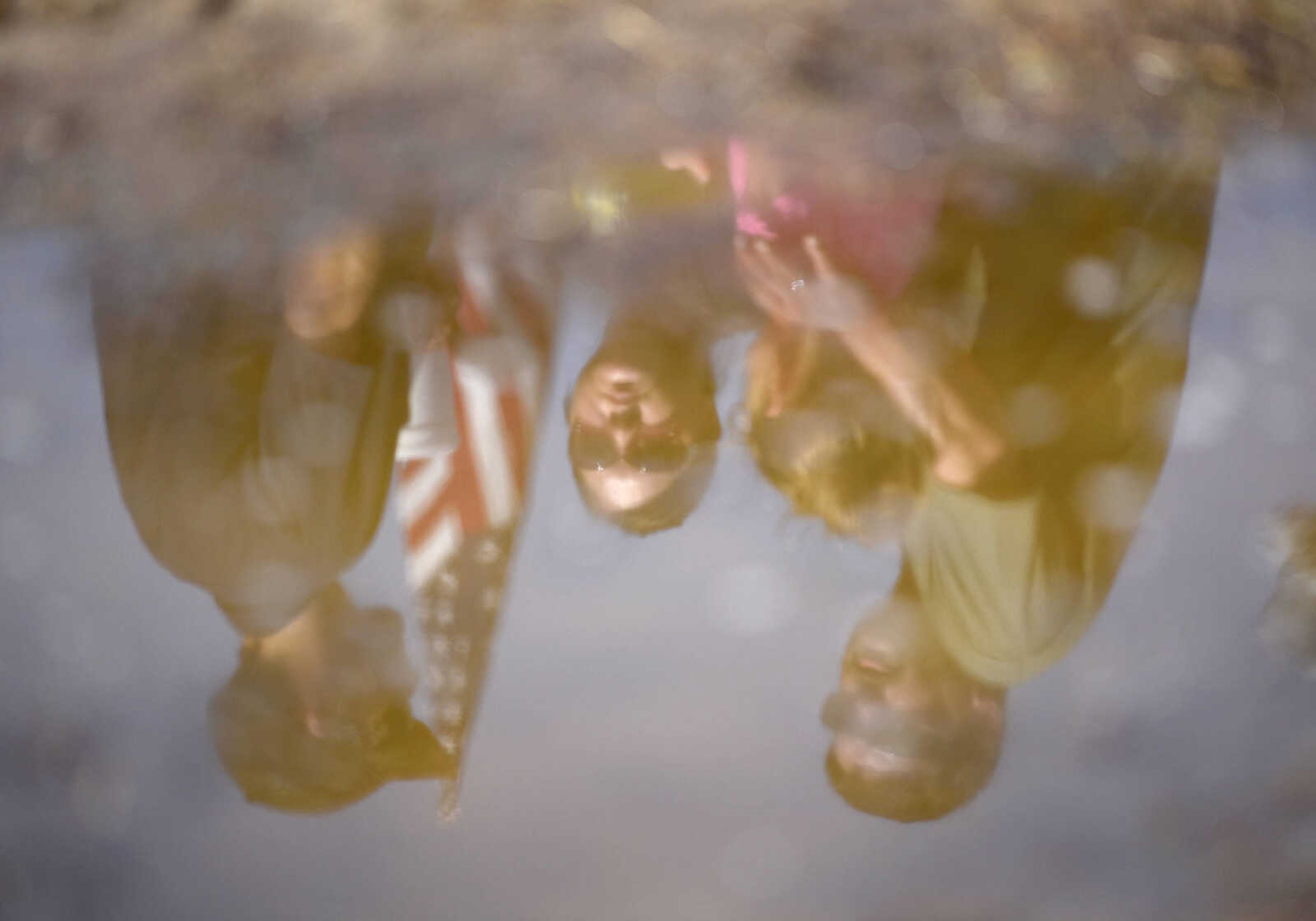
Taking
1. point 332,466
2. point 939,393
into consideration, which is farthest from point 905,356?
point 332,466

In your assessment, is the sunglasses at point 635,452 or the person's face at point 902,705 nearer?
the person's face at point 902,705

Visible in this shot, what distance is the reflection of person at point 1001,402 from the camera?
1.93ft

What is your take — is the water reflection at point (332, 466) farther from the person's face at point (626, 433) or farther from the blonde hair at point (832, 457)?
the blonde hair at point (832, 457)

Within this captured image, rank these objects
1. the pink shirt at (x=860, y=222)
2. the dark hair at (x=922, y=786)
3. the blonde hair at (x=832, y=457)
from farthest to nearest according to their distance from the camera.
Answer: the pink shirt at (x=860, y=222) → the blonde hair at (x=832, y=457) → the dark hair at (x=922, y=786)

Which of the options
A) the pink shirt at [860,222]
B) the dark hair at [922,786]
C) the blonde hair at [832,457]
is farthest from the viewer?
the pink shirt at [860,222]

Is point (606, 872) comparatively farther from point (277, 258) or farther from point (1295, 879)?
point (277, 258)

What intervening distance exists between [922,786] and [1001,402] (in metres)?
0.26

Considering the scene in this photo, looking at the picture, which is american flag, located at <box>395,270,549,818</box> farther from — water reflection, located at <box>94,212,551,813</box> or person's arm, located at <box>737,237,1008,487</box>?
person's arm, located at <box>737,237,1008,487</box>

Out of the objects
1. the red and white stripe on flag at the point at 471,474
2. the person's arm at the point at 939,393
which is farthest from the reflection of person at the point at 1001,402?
the red and white stripe on flag at the point at 471,474

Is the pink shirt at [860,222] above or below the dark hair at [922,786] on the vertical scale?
above

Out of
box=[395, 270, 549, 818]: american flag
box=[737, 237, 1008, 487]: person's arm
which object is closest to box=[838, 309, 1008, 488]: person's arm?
box=[737, 237, 1008, 487]: person's arm

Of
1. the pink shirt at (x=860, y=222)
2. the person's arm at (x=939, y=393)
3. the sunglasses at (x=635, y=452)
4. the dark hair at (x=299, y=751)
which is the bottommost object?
the dark hair at (x=299, y=751)

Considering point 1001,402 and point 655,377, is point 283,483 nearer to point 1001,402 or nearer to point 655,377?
point 655,377

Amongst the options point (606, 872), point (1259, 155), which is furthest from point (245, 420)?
point (1259, 155)
